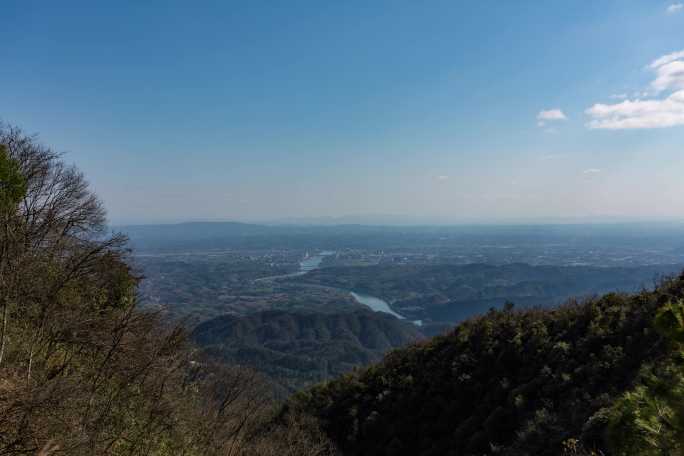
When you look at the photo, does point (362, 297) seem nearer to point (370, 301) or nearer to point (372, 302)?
point (370, 301)

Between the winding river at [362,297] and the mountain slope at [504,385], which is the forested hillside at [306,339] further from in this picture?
the mountain slope at [504,385]

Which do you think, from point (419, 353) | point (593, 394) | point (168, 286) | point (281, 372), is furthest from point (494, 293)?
point (593, 394)

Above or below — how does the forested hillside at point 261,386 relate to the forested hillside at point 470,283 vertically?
above

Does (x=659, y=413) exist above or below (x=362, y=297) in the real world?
above

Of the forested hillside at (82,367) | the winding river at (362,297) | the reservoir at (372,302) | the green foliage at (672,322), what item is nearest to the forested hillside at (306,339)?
Answer: the winding river at (362,297)

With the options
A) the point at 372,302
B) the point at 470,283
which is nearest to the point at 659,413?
the point at 372,302

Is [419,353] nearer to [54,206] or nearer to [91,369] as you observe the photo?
[91,369]
